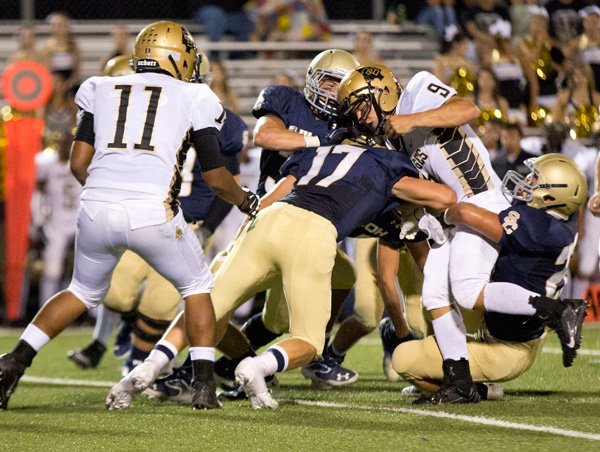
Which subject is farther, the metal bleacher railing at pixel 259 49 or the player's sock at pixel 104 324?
the metal bleacher railing at pixel 259 49

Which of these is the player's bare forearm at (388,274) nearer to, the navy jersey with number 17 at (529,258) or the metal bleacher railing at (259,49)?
the navy jersey with number 17 at (529,258)

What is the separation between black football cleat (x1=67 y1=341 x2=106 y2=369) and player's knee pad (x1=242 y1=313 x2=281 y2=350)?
1.62 m

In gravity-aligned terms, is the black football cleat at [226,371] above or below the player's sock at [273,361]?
below

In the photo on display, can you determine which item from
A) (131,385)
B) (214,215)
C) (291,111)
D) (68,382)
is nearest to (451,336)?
(131,385)

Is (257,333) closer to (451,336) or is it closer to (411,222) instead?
(411,222)

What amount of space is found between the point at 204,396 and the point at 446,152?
5.23 ft

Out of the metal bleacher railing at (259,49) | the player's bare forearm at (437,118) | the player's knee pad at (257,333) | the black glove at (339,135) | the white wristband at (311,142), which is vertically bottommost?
the player's knee pad at (257,333)

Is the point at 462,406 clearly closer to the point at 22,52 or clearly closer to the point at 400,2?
the point at 22,52

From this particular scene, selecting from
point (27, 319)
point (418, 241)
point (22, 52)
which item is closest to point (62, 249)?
point (27, 319)

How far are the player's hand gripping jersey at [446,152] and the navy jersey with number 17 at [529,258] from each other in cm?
39

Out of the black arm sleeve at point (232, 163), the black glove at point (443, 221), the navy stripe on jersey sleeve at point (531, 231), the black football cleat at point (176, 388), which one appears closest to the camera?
the navy stripe on jersey sleeve at point (531, 231)

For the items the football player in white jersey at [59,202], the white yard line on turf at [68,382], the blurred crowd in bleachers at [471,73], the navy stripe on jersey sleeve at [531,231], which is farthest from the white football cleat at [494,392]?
the football player in white jersey at [59,202]

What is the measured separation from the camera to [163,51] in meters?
→ 5.07

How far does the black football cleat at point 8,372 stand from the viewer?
4.97 m
